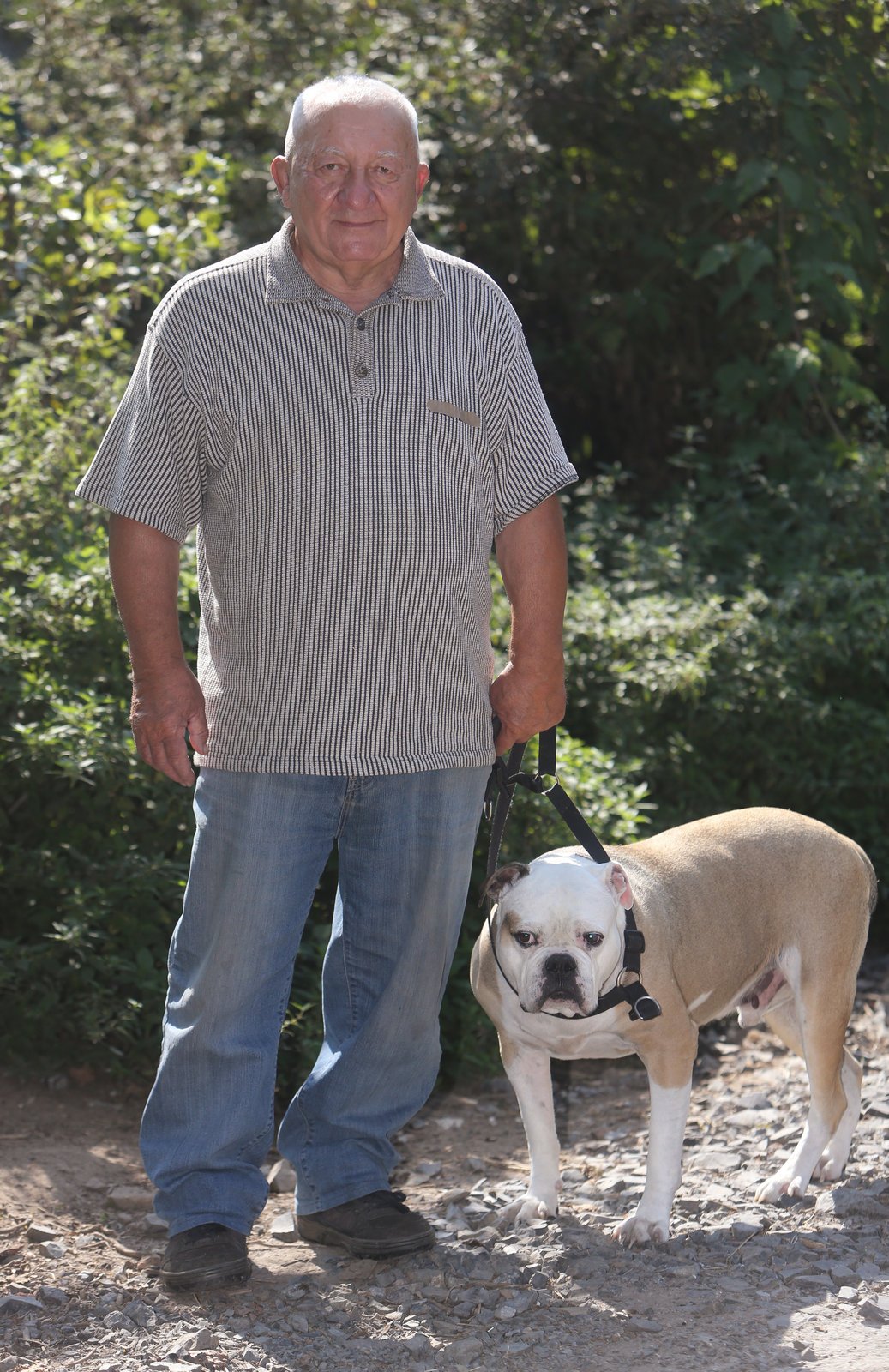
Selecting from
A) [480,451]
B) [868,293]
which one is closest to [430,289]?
[480,451]

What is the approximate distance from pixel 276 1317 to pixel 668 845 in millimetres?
1595

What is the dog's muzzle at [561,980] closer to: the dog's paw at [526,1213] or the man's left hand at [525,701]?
the man's left hand at [525,701]

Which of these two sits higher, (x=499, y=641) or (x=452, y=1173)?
(x=499, y=641)

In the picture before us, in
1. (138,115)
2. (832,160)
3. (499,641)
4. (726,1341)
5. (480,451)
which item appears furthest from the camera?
(138,115)

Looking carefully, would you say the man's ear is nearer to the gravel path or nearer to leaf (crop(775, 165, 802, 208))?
the gravel path

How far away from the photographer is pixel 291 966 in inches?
149

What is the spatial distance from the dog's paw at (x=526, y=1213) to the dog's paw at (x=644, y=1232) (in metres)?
0.24

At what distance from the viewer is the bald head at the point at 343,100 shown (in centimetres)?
351

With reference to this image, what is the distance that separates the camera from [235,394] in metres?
3.49

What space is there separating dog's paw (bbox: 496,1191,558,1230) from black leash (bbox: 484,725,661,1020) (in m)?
0.58

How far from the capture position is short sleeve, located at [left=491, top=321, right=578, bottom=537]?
3744mm

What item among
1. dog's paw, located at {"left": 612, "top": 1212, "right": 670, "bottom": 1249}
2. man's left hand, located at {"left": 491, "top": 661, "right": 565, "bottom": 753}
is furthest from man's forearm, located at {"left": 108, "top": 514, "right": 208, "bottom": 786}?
dog's paw, located at {"left": 612, "top": 1212, "right": 670, "bottom": 1249}

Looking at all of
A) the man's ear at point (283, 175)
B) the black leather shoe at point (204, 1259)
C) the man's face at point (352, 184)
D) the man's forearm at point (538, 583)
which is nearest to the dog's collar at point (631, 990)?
the man's forearm at point (538, 583)

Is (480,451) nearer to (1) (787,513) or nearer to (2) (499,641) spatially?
(2) (499,641)
